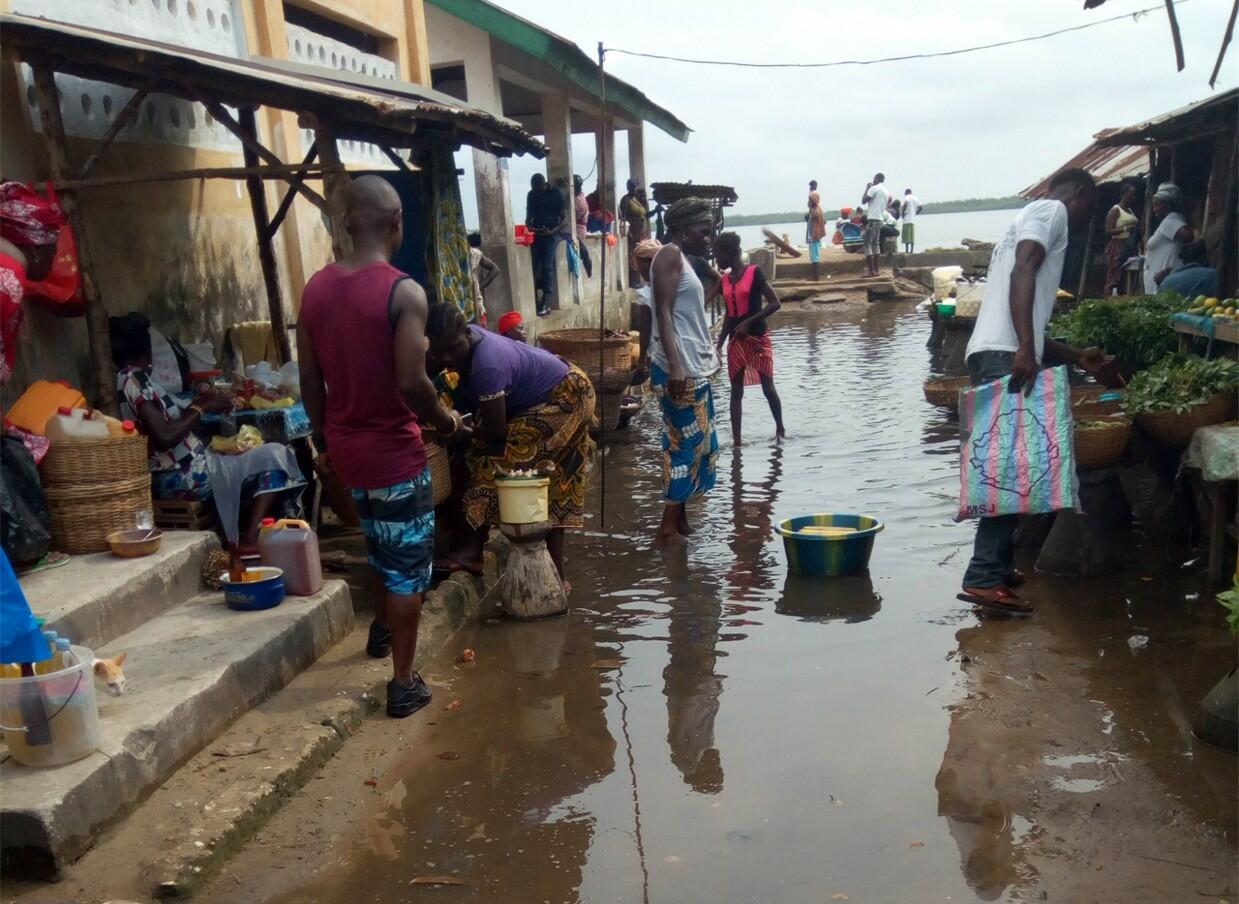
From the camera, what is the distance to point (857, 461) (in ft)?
29.2

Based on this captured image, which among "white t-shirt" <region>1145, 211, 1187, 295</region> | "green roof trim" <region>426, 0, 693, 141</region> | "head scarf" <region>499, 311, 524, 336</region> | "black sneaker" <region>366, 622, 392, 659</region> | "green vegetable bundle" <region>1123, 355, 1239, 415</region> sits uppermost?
"green roof trim" <region>426, 0, 693, 141</region>

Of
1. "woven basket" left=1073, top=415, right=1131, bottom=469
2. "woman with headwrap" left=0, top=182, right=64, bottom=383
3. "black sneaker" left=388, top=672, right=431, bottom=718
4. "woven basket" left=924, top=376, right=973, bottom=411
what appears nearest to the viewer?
"black sneaker" left=388, top=672, right=431, bottom=718

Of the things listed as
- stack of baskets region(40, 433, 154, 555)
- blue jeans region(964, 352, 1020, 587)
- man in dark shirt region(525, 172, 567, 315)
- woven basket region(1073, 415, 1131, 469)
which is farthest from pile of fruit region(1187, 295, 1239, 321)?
man in dark shirt region(525, 172, 567, 315)

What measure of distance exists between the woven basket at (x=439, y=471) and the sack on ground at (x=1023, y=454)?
2619 mm

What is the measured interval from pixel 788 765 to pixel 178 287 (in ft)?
16.5

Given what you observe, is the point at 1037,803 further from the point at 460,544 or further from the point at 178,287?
the point at 178,287

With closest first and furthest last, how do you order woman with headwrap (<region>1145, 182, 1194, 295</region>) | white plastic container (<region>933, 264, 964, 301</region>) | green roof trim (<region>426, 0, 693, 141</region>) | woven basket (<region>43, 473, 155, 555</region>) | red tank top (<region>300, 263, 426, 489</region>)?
1. red tank top (<region>300, 263, 426, 489</region>)
2. woven basket (<region>43, 473, 155, 555</region>)
3. woman with headwrap (<region>1145, 182, 1194, 295</region>)
4. green roof trim (<region>426, 0, 693, 141</region>)
5. white plastic container (<region>933, 264, 964, 301</region>)

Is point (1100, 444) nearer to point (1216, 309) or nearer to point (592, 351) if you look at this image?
point (1216, 309)

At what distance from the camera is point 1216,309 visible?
6.50m

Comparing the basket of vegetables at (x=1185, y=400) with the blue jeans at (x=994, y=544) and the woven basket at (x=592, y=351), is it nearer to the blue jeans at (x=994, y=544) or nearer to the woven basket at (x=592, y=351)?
the blue jeans at (x=994, y=544)

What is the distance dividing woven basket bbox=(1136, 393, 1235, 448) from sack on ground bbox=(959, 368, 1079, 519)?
0.74 metres

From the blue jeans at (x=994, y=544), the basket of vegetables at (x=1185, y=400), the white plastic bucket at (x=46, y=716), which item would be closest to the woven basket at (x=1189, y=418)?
the basket of vegetables at (x=1185, y=400)

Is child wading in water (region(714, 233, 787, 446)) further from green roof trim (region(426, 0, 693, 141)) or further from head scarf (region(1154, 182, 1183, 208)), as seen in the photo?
head scarf (region(1154, 182, 1183, 208))

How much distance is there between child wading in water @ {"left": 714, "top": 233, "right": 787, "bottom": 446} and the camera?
31.2ft
